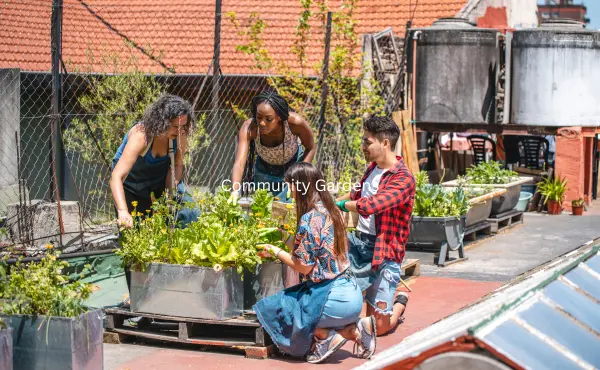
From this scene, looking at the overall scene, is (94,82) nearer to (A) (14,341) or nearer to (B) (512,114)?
(A) (14,341)

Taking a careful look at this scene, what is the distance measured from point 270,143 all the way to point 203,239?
5.31 ft

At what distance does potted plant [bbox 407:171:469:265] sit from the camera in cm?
995

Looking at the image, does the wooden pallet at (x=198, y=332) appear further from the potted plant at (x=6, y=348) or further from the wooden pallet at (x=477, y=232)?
the wooden pallet at (x=477, y=232)

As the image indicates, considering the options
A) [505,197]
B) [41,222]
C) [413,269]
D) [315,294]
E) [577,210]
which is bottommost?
[577,210]

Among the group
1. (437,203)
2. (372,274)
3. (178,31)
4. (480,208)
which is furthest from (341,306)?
(178,31)

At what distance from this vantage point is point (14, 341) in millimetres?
5195

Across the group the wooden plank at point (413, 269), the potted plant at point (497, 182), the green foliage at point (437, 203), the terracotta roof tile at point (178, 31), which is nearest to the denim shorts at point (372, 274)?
the wooden plank at point (413, 269)

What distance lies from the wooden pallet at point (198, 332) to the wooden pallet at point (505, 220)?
6.87 metres

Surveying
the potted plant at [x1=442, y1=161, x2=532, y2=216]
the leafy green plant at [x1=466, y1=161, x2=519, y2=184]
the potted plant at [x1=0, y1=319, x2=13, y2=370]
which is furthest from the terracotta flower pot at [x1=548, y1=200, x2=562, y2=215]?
the potted plant at [x1=0, y1=319, x2=13, y2=370]

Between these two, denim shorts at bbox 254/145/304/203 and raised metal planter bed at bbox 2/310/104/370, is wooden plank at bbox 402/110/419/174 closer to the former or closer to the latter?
denim shorts at bbox 254/145/304/203

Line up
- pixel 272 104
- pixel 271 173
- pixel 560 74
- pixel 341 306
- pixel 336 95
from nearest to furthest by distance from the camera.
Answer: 1. pixel 341 306
2. pixel 272 104
3. pixel 271 173
4. pixel 336 95
5. pixel 560 74

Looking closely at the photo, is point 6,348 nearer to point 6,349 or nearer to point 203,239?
point 6,349

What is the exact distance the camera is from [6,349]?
487 cm

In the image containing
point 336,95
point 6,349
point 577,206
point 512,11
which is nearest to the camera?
point 6,349
